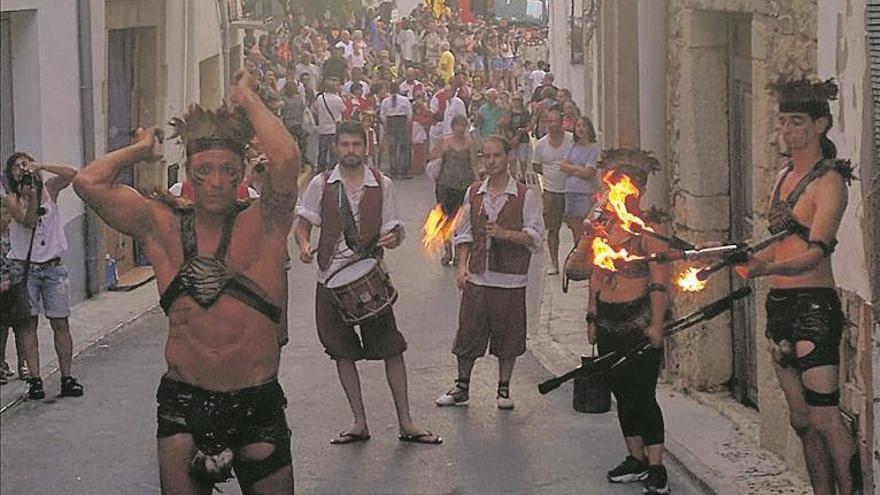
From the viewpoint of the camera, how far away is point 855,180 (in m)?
7.42

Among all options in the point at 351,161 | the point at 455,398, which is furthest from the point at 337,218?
the point at 455,398

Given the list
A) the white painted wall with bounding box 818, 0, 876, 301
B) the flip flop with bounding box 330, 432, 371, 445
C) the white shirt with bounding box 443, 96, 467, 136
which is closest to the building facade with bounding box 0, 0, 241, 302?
the flip flop with bounding box 330, 432, 371, 445

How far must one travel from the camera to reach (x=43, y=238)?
32.9 feet

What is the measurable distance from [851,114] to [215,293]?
2933 mm

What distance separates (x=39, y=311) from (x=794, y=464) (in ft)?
14.4

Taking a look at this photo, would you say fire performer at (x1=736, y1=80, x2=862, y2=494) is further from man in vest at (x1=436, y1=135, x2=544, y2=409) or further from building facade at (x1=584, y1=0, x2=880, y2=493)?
man in vest at (x1=436, y1=135, x2=544, y2=409)

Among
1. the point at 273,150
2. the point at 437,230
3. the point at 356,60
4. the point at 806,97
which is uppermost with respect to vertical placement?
the point at 356,60

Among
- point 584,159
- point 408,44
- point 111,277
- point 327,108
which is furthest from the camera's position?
point 408,44

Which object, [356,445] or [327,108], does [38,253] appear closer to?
[356,445]

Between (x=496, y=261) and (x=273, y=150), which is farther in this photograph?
(x=496, y=261)

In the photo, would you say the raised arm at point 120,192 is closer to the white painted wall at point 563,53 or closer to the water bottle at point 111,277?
the water bottle at point 111,277

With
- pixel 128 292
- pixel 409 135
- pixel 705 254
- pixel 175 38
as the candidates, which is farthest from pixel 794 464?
pixel 409 135

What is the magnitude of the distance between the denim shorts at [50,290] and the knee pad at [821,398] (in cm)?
486

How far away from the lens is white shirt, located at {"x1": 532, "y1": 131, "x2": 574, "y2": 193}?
16031 millimetres
